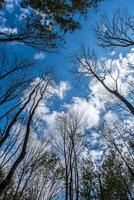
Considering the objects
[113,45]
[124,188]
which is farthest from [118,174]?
[113,45]

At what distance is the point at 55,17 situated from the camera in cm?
949

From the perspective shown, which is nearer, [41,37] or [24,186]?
[41,37]

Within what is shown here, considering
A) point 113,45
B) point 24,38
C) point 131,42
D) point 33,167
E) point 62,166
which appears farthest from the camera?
point 62,166

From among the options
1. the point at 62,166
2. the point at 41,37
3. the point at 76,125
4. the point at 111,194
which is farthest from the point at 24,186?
the point at 41,37

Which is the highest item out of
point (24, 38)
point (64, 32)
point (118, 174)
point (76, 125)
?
point (76, 125)

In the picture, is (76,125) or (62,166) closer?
(76,125)

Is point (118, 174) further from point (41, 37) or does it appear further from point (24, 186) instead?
point (41, 37)

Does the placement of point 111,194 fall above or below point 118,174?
below

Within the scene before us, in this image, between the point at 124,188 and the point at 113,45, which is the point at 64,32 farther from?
the point at 124,188

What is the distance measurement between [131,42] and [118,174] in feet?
59.5

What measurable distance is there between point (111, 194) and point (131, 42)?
63.2ft

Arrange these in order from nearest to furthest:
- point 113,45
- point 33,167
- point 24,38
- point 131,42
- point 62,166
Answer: point 24,38
point 131,42
point 113,45
point 33,167
point 62,166

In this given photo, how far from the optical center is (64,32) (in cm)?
975

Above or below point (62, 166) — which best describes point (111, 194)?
below
